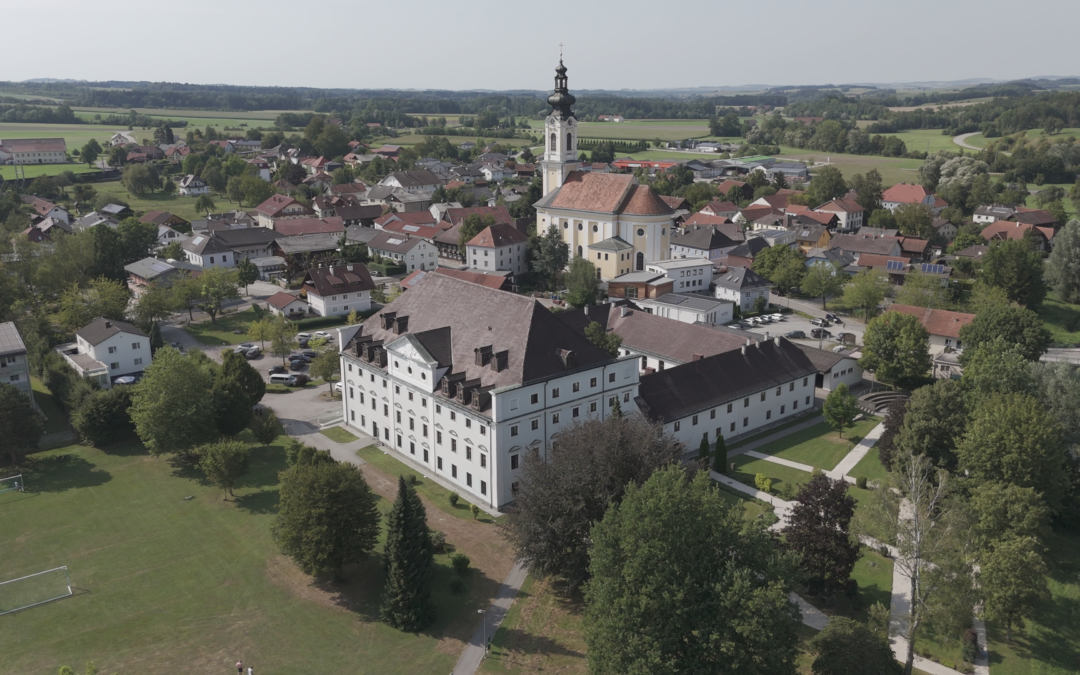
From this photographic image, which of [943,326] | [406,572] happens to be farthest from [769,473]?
[943,326]

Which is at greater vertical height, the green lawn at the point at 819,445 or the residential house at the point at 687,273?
the residential house at the point at 687,273

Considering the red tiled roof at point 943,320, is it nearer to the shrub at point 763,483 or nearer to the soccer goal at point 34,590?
the shrub at point 763,483

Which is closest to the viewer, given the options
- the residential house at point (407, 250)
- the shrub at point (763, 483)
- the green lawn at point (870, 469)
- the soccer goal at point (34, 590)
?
the soccer goal at point (34, 590)

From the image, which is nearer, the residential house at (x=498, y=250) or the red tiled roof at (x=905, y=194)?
the residential house at (x=498, y=250)

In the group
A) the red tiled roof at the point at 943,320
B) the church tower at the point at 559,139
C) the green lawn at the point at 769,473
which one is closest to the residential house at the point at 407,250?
the church tower at the point at 559,139

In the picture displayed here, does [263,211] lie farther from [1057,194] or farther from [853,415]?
[1057,194]

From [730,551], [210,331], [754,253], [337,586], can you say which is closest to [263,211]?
[210,331]
